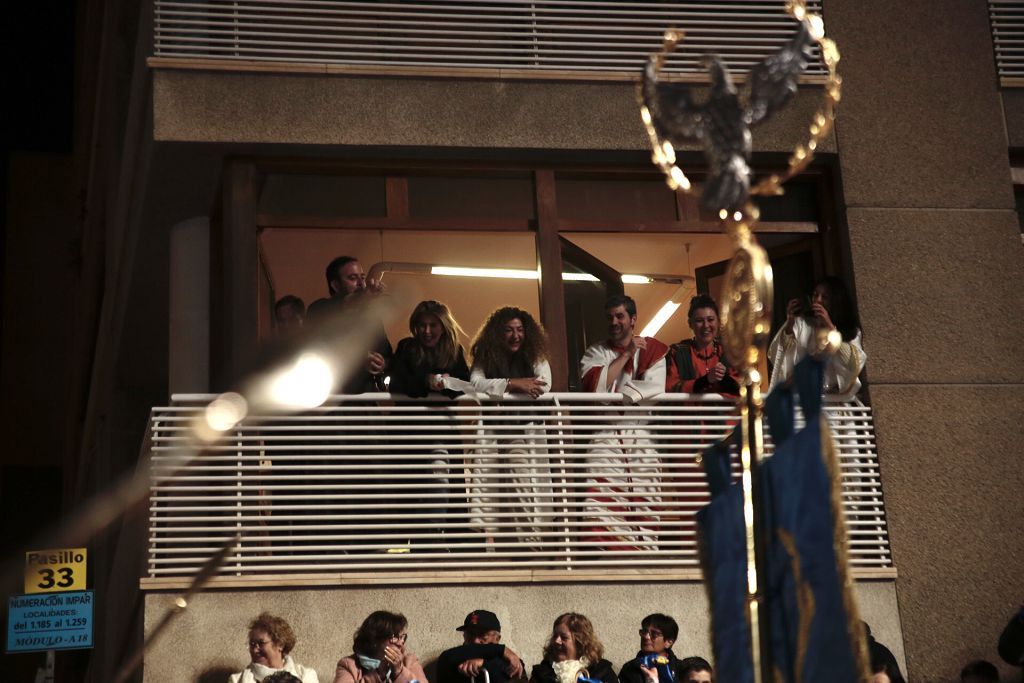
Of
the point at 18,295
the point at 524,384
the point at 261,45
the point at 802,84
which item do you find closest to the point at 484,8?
the point at 261,45

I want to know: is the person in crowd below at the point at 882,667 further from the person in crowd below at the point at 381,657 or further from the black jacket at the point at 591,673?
the person in crowd below at the point at 381,657

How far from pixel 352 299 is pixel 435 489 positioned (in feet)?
5.01

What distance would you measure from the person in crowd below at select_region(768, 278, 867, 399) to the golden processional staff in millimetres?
5946

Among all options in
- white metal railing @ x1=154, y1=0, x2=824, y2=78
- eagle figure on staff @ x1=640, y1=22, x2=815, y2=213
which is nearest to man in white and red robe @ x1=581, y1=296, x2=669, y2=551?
white metal railing @ x1=154, y1=0, x2=824, y2=78

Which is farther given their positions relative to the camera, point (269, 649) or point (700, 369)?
point (700, 369)

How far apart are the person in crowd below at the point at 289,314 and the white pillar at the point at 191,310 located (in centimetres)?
187

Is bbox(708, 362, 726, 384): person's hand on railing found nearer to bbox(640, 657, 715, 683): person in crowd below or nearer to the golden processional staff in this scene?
bbox(640, 657, 715, 683): person in crowd below

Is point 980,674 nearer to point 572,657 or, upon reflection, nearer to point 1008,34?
point 572,657

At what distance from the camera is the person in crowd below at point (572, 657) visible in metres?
9.98

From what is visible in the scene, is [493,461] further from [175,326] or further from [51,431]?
[51,431]

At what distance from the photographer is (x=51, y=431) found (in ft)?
97.4

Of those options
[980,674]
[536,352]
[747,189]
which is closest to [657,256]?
[536,352]

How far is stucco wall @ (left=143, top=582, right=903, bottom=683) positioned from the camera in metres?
11.0

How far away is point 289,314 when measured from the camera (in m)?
12.0
